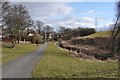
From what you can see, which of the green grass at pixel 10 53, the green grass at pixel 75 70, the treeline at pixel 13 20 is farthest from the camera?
the treeline at pixel 13 20

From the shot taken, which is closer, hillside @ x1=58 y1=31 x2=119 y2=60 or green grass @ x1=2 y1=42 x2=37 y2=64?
green grass @ x1=2 y1=42 x2=37 y2=64

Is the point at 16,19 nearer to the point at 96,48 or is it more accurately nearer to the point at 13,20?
the point at 13,20

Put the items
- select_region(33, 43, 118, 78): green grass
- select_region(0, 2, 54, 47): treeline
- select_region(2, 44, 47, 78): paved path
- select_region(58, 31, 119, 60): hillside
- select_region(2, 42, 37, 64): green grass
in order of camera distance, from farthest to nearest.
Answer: select_region(0, 2, 54, 47): treeline → select_region(58, 31, 119, 60): hillside → select_region(2, 42, 37, 64): green grass → select_region(2, 44, 47, 78): paved path → select_region(33, 43, 118, 78): green grass

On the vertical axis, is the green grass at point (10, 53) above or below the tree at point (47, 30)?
below

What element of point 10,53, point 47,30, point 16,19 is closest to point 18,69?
point 10,53

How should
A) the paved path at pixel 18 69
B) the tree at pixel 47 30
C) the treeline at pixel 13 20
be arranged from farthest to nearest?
1. the tree at pixel 47 30
2. the treeline at pixel 13 20
3. the paved path at pixel 18 69

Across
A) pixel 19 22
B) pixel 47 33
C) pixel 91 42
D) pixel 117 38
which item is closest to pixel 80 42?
pixel 91 42

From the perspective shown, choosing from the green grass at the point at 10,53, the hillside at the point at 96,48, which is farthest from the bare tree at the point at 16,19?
the hillside at the point at 96,48

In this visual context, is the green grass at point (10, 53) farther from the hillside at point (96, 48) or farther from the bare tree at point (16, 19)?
the hillside at point (96, 48)

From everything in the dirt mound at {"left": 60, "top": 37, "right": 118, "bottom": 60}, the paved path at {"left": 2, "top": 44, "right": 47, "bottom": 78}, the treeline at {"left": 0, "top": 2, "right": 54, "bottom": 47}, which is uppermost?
the treeline at {"left": 0, "top": 2, "right": 54, "bottom": 47}

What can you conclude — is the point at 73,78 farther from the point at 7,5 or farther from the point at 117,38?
the point at 7,5

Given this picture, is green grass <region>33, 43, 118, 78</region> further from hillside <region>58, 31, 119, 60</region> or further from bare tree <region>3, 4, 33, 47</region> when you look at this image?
bare tree <region>3, 4, 33, 47</region>

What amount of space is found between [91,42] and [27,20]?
19250 millimetres

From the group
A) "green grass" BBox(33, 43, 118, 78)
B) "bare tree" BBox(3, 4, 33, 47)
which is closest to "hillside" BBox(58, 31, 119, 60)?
"bare tree" BBox(3, 4, 33, 47)
